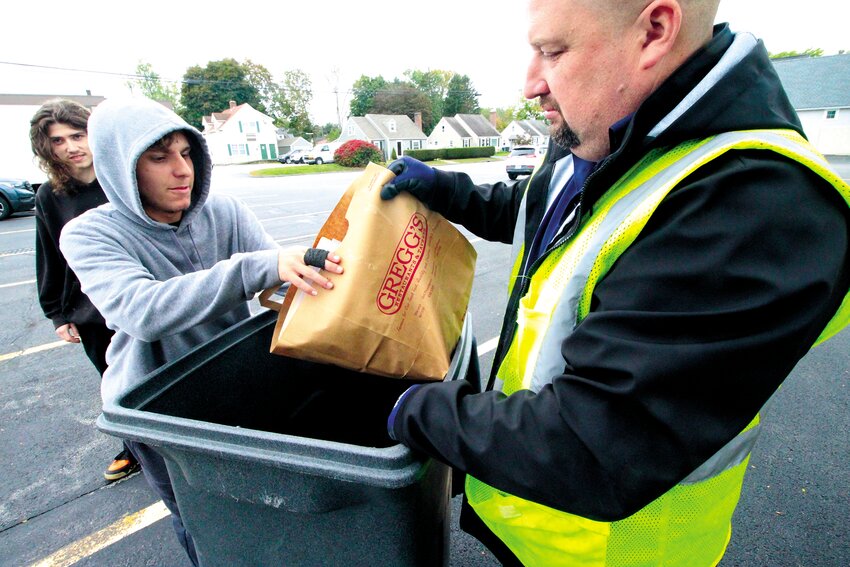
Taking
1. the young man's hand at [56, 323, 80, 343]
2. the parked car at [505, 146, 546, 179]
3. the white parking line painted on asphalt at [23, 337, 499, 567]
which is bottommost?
the white parking line painted on asphalt at [23, 337, 499, 567]

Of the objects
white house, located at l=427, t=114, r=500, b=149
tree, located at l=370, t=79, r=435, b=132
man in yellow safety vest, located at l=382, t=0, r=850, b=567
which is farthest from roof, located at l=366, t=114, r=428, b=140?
man in yellow safety vest, located at l=382, t=0, r=850, b=567

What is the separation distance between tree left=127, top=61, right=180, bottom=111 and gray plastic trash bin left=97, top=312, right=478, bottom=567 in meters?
64.5

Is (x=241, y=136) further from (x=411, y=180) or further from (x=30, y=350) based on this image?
(x=411, y=180)

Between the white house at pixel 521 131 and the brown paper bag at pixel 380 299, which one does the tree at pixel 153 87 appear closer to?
the white house at pixel 521 131

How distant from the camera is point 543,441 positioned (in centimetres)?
76

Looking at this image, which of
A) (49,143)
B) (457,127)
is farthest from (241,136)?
(49,143)

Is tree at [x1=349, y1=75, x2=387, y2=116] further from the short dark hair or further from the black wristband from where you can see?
the black wristband

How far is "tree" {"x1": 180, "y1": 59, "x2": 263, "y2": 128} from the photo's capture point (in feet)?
182

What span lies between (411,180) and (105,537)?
7.39 feet

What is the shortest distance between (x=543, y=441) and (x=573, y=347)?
162 mm

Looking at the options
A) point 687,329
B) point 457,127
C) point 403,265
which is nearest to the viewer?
point 687,329

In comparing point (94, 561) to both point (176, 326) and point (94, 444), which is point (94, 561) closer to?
point (94, 444)

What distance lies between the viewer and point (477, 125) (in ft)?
189

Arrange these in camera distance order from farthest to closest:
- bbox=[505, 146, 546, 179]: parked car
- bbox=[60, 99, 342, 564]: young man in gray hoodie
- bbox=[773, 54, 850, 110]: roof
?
bbox=[773, 54, 850, 110]: roof, bbox=[505, 146, 546, 179]: parked car, bbox=[60, 99, 342, 564]: young man in gray hoodie
